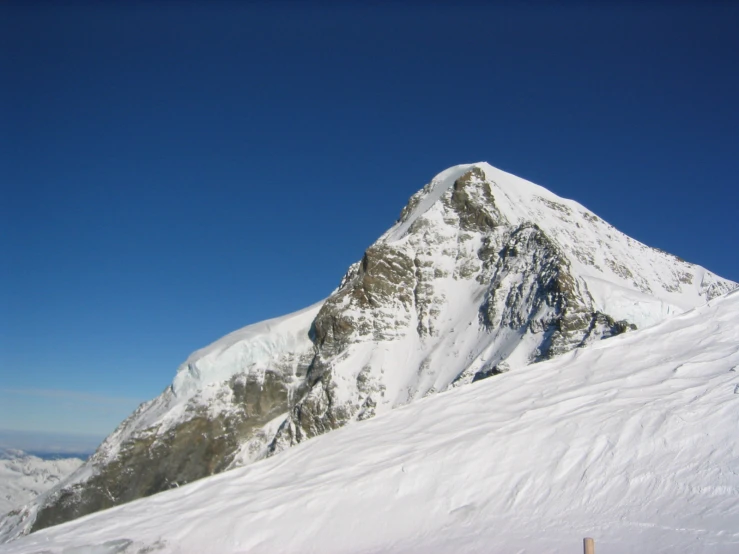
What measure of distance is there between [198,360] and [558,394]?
6501 centimetres

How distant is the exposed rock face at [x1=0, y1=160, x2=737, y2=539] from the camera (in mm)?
61547

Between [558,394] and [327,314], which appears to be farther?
[327,314]

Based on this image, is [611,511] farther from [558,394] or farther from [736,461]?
[558,394]

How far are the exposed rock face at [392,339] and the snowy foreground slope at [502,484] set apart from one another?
45.2m

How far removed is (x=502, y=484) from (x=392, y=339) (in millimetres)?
62389

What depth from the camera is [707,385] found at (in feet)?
34.1

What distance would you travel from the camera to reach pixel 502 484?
9.34 meters

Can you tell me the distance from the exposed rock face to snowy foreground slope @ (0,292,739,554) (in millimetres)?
45156

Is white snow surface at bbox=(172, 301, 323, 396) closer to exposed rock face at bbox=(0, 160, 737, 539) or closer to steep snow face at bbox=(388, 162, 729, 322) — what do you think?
exposed rock face at bbox=(0, 160, 737, 539)

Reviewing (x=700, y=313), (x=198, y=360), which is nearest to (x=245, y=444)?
(x=198, y=360)

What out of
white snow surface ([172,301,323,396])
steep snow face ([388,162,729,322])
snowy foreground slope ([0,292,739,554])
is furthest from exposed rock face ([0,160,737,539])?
snowy foreground slope ([0,292,739,554])

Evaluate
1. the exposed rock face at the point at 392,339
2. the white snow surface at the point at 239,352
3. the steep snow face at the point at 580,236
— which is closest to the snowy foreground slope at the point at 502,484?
the exposed rock face at the point at 392,339

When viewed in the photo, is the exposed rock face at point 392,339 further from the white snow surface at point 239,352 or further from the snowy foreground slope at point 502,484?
the snowy foreground slope at point 502,484

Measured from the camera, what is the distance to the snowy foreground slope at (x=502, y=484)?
811 centimetres
